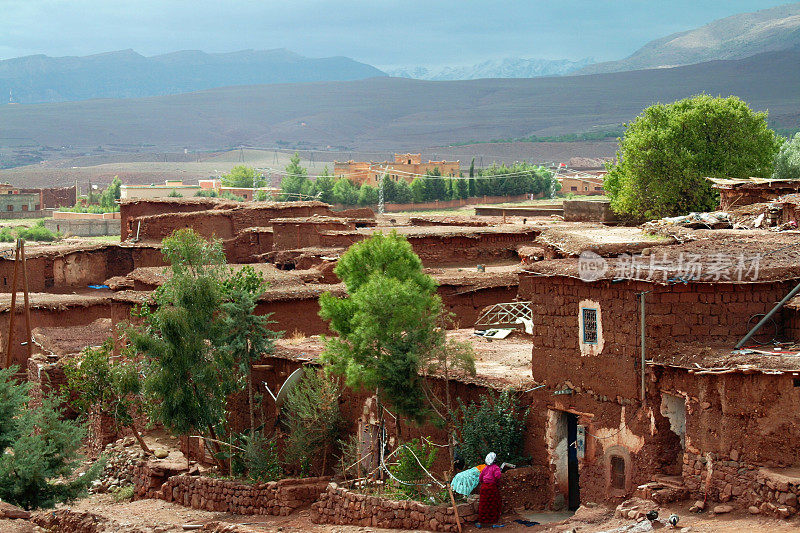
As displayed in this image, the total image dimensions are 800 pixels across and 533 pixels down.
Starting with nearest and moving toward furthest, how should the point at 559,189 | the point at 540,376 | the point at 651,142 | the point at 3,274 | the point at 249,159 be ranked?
the point at 540,376
the point at 3,274
the point at 651,142
the point at 559,189
the point at 249,159

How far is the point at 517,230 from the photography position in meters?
26.6

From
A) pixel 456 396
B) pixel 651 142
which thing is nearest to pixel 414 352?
pixel 456 396

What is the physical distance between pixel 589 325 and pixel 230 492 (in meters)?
5.80

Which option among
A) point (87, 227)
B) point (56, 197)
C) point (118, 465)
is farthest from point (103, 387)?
point (56, 197)

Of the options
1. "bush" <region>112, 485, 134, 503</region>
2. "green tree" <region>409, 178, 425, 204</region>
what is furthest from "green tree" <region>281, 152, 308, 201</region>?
"bush" <region>112, 485, 134, 503</region>

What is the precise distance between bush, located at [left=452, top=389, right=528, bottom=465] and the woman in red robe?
613mm

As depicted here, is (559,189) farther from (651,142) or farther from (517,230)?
(517,230)

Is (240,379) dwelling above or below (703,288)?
below

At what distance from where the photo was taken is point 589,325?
12953mm

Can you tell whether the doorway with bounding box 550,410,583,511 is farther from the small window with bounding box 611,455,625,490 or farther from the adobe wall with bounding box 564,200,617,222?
the adobe wall with bounding box 564,200,617,222

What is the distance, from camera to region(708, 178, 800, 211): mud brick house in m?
24.8

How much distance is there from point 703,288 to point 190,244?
764cm

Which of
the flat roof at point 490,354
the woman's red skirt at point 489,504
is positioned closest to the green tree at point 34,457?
the flat roof at point 490,354

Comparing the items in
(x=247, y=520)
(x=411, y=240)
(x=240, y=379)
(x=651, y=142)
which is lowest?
(x=247, y=520)
